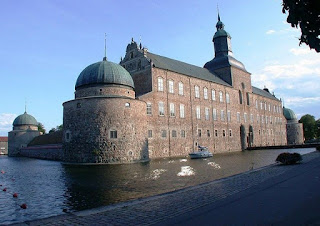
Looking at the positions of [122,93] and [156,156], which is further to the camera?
[156,156]

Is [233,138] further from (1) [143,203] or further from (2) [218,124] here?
(1) [143,203]

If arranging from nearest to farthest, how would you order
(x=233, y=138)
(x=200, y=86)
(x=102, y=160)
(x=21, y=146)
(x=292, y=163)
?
1. (x=292, y=163)
2. (x=102, y=160)
3. (x=200, y=86)
4. (x=233, y=138)
5. (x=21, y=146)

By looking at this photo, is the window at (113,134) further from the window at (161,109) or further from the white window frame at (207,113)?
the white window frame at (207,113)

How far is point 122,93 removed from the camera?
29.9 meters

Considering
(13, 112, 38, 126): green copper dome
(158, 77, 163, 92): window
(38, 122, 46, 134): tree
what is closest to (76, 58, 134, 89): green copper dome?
(158, 77, 163, 92): window

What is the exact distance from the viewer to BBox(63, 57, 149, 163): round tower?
26.4 metres

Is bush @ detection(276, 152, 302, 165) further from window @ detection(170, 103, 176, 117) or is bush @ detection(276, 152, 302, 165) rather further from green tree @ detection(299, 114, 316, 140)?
green tree @ detection(299, 114, 316, 140)

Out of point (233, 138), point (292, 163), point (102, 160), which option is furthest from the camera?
point (233, 138)

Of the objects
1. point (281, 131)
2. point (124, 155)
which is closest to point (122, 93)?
point (124, 155)

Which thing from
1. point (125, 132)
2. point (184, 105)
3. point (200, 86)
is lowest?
point (125, 132)

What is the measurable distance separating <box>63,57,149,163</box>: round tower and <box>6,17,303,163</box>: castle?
10 centimetres

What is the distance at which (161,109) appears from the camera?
36.2 m

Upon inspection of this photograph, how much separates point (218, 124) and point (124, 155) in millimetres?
24154

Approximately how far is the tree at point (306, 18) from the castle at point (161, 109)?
2159 cm
